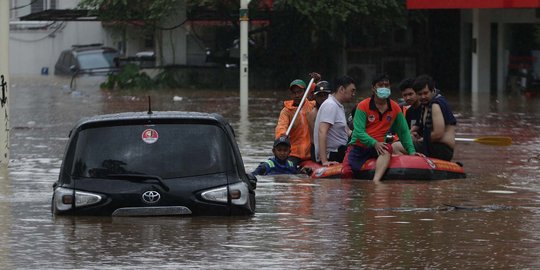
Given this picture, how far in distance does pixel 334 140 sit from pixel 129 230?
223 inches

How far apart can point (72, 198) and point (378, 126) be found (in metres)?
4.98

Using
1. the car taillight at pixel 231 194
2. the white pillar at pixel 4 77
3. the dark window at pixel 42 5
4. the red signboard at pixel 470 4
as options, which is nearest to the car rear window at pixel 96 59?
the dark window at pixel 42 5

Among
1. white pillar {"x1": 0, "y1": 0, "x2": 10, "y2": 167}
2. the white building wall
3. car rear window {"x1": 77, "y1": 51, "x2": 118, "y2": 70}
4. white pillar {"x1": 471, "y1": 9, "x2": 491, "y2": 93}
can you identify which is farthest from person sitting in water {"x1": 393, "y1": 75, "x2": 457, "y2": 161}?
the white building wall

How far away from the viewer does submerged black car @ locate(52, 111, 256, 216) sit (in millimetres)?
11820

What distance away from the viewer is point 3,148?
60.1 ft

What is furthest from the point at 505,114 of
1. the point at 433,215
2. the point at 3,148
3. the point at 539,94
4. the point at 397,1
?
the point at 433,215

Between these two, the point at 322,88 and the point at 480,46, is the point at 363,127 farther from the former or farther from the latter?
the point at 480,46

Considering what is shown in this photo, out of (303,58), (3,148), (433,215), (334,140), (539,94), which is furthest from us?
(303,58)

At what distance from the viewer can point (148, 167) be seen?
11.8m

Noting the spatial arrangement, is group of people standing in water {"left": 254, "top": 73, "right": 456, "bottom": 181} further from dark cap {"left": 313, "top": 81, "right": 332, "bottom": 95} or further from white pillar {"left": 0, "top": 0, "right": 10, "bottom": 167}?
white pillar {"left": 0, "top": 0, "right": 10, "bottom": 167}

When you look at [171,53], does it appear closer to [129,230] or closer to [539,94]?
[539,94]

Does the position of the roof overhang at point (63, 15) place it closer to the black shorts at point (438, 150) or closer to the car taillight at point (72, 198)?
the black shorts at point (438, 150)

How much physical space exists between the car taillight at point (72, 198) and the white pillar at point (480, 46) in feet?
98.1

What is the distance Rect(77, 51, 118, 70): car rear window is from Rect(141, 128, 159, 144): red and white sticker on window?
117 ft
